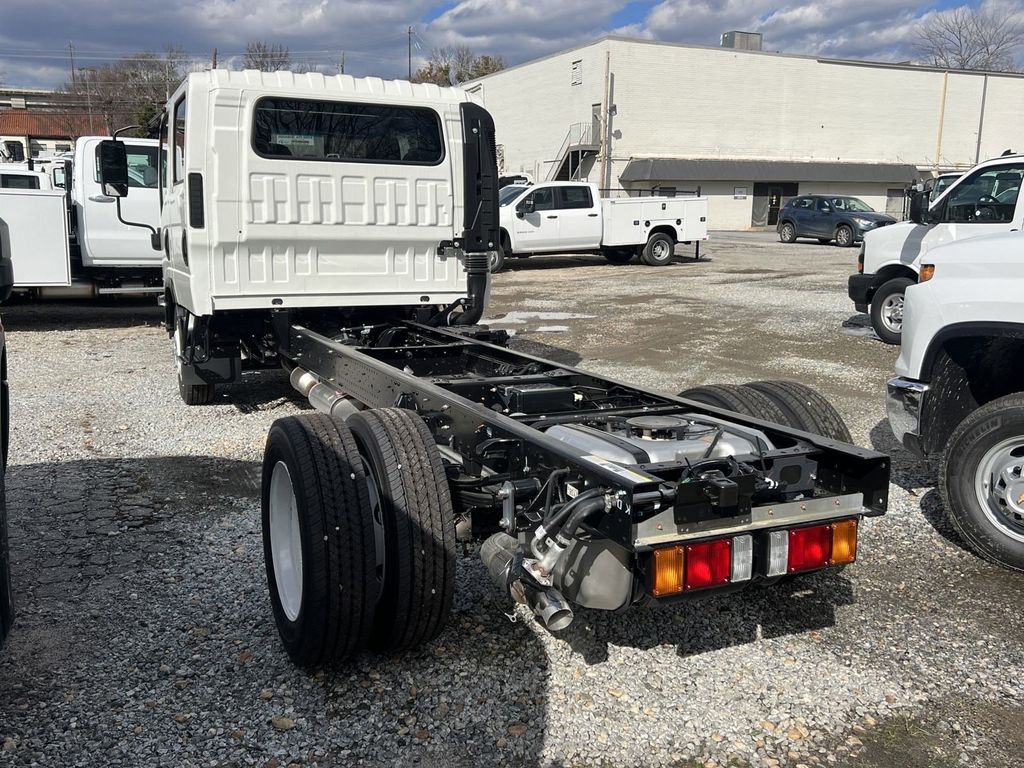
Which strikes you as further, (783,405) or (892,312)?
(892,312)

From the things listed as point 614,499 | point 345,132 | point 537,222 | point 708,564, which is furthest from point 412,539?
point 537,222

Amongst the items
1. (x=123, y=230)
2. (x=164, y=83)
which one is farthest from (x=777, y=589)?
(x=164, y=83)

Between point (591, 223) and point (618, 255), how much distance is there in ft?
5.75

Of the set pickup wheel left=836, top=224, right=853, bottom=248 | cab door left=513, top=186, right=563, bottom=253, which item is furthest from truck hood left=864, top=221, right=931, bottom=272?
pickup wheel left=836, top=224, right=853, bottom=248

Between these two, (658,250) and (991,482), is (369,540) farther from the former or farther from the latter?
(658,250)

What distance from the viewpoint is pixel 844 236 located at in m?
27.9

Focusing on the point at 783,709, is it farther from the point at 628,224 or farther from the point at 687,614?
the point at 628,224

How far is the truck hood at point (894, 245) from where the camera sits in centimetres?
1082

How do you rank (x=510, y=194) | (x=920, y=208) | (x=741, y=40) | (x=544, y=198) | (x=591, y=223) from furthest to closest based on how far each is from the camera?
(x=741, y=40), (x=591, y=223), (x=510, y=194), (x=544, y=198), (x=920, y=208)

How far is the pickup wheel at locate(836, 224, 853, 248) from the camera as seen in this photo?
27.6 m

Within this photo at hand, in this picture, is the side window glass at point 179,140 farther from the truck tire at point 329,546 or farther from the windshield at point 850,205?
the windshield at point 850,205

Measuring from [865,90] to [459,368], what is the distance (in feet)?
141

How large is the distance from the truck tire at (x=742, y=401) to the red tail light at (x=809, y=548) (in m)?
1.06

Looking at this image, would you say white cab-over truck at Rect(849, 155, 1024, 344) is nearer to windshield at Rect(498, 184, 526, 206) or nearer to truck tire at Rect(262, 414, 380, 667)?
truck tire at Rect(262, 414, 380, 667)
